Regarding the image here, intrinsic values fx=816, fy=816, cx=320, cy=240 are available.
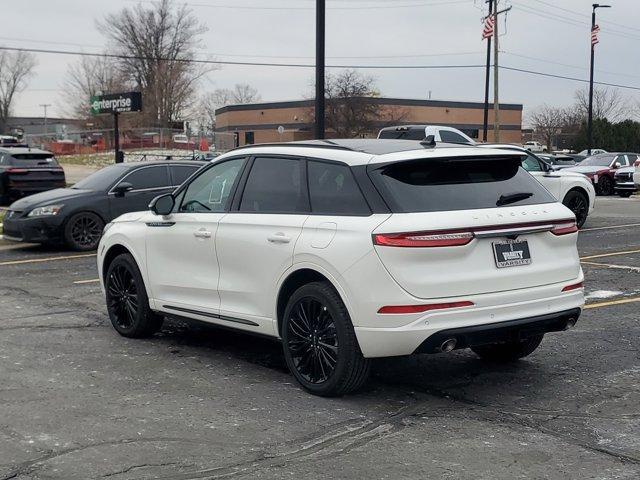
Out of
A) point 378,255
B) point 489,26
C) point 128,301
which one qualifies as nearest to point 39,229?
point 128,301

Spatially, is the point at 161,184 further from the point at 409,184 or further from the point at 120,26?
the point at 120,26

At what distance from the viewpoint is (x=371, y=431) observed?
4.81 metres

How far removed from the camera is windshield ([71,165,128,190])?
14.2 metres

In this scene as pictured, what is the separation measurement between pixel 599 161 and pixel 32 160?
1932 cm

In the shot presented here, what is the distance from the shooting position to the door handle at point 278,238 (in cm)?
563

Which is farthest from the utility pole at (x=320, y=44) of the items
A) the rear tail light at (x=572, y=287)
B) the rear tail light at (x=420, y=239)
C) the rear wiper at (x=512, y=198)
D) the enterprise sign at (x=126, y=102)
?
the enterprise sign at (x=126, y=102)

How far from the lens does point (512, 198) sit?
550 centimetres

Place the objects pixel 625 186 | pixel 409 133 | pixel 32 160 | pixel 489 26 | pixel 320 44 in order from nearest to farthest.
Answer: pixel 320 44
pixel 409 133
pixel 32 160
pixel 625 186
pixel 489 26

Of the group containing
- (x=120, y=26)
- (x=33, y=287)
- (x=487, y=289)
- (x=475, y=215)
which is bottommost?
(x=33, y=287)

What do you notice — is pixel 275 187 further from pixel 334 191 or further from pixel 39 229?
pixel 39 229

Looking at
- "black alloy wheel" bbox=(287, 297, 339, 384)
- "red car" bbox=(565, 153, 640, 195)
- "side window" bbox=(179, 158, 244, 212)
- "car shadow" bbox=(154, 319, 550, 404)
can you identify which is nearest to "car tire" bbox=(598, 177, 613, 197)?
"red car" bbox=(565, 153, 640, 195)

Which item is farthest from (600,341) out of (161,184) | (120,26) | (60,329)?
(120,26)

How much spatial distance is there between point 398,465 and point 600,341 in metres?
3.47

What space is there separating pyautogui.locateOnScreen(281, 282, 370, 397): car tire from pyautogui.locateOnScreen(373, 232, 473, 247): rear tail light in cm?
55
